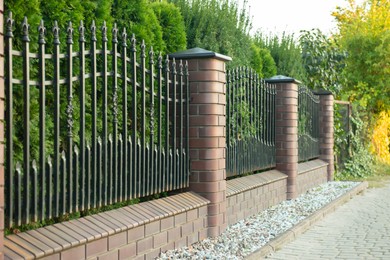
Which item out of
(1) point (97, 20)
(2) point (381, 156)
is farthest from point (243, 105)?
(2) point (381, 156)

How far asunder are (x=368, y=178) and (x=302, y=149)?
4496 millimetres

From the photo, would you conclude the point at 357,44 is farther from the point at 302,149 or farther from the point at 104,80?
the point at 104,80

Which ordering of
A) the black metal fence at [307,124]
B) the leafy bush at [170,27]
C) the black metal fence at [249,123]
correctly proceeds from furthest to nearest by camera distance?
the black metal fence at [307,124] < the black metal fence at [249,123] < the leafy bush at [170,27]

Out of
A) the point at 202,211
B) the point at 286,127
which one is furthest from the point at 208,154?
the point at 286,127

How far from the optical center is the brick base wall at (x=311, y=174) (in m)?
12.0

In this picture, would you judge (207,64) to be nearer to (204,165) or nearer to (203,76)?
(203,76)

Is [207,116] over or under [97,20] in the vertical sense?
under

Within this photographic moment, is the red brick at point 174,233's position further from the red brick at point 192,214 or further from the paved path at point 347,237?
the paved path at point 347,237

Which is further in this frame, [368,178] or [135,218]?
[368,178]

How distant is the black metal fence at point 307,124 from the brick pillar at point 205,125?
18.8 feet

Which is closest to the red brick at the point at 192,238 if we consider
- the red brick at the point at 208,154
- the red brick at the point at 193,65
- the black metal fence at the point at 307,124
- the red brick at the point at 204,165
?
the red brick at the point at 204,165

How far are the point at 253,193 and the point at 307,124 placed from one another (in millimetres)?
5068

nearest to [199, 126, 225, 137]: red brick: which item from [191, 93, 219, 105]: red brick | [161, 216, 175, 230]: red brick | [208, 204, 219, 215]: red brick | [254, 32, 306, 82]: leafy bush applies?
[191, 93, 219, 105]: red brick

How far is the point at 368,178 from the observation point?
55.1ft
